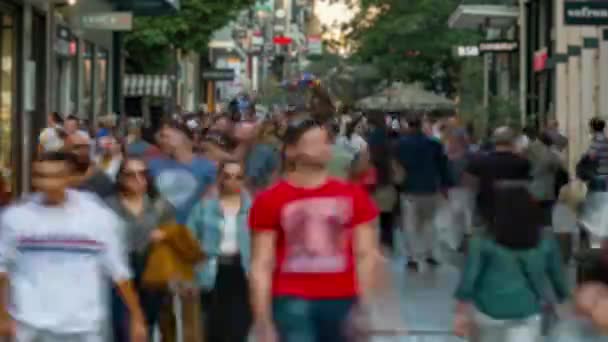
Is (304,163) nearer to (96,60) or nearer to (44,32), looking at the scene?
(44,32)

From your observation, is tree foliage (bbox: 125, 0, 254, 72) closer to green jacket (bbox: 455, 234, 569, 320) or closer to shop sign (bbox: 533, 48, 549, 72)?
shop sign (bbox: 533, 48, 549, 72)

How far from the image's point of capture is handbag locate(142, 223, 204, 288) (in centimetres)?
953

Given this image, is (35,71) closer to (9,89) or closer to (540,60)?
(9,89)

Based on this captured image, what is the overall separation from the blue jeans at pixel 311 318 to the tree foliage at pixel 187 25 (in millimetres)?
40549

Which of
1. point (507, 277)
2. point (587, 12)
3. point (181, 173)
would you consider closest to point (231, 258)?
point (181, 173)

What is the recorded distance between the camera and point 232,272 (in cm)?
989

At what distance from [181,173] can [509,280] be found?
3.65 meters

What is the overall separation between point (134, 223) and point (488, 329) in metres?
2.65

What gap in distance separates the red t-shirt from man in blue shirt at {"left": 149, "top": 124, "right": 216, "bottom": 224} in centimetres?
315

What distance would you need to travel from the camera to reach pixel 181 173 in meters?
11.2

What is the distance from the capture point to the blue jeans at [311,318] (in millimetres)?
7363

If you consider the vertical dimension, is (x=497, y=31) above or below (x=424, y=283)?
above

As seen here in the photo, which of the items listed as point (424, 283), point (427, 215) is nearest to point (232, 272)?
point (424, 283)

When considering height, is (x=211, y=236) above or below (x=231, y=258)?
above
